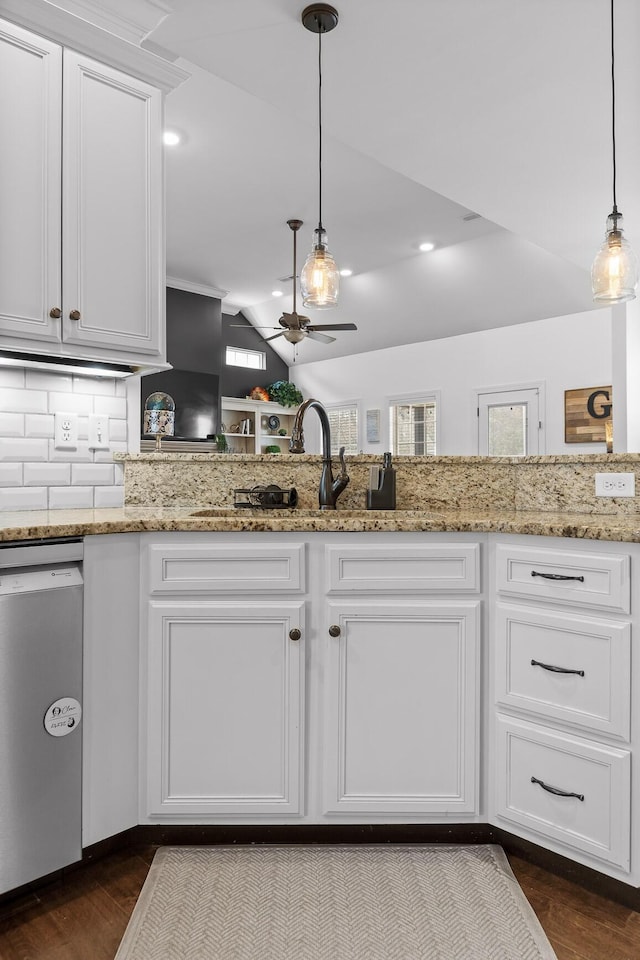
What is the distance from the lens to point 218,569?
64.3 inches

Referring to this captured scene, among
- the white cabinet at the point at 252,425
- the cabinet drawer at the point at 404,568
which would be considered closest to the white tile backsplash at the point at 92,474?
the cabinet drawer at the point at 404,568

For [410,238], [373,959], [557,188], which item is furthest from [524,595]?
[410,238]

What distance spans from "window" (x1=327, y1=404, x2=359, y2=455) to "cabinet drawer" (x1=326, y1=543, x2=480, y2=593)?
6.49 meters

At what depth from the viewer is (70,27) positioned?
189 centimetres

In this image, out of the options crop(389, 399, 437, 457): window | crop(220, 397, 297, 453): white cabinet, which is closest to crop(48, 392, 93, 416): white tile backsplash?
crop(389, 399, 437, 457): window

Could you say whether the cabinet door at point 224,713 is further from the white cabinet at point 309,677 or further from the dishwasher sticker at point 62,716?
the dishwasher sticker at point 62,716

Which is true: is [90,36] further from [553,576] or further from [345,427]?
[345,427]

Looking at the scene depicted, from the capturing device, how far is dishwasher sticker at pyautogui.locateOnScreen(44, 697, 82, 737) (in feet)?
4.87

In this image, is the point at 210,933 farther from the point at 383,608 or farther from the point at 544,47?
the point at 544,47

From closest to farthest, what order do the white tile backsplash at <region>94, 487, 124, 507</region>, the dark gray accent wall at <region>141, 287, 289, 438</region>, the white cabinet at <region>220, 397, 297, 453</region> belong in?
the white tile backsplash at <region>94, 487, 124, 507</region>, the dark gray accent wall at <region>141, 287, 289, 438</region>, the white cabinet at <region>220, 397, 297, 453</region>

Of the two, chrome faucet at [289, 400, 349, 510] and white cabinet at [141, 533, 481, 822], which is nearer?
white cabinet at [141, 533, 481, 822]

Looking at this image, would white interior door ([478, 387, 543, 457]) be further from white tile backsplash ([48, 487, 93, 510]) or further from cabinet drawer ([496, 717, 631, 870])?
cabinet drawer ([496, 717, 631, 870])

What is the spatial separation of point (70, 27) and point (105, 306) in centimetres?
82

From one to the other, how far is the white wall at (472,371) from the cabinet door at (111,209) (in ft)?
16.3
